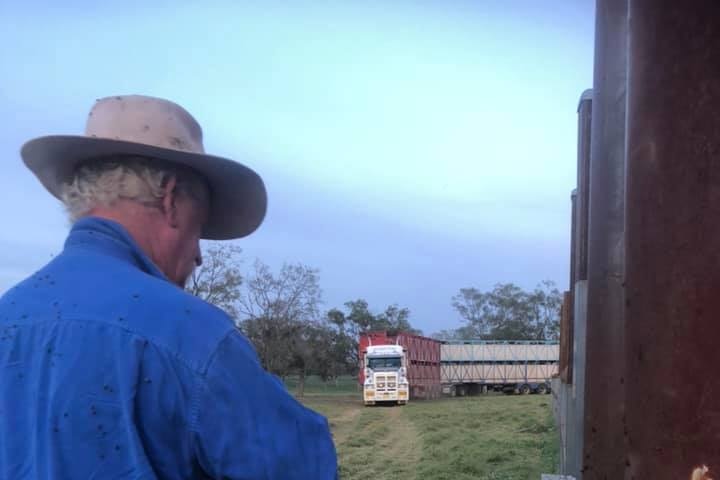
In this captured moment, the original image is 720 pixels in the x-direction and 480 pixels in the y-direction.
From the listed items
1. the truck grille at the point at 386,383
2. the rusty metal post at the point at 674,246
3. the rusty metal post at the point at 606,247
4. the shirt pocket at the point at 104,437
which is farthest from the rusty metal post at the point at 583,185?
the truck grille at the point at 386,383

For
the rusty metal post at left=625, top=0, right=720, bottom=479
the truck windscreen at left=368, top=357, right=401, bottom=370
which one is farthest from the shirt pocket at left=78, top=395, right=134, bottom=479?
the truck windscreen at left=368, top=357, right=401, bottom=370

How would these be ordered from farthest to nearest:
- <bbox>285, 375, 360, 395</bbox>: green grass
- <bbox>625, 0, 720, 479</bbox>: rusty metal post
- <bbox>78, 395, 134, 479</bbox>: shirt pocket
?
<bbox>285, 375, 360, 395</bbox>: green grass
<bbox>78, 395, 134, 479</bbox>: shirt pocket
<bbox>625, 0, 720, 479</bbox>: rusty metal post

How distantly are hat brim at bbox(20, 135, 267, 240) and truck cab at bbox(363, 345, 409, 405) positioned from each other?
107 feet

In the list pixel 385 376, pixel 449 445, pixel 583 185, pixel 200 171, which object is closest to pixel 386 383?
pixel 385 376

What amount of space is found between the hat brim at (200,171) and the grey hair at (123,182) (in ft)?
0.07

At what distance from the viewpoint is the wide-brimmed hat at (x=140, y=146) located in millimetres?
1789

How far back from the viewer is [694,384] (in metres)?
1.19

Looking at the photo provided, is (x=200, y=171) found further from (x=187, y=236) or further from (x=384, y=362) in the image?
(x=384, y=362)

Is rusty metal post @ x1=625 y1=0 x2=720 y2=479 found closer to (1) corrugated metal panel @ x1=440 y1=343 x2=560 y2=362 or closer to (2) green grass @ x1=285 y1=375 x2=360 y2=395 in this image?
(1) corrugated metal panel @ x1=440 y1=343 x2=560 y2=362

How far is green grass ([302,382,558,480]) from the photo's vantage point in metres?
12.9

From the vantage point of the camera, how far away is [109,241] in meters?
1.64

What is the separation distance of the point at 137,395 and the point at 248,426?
0.69 ft

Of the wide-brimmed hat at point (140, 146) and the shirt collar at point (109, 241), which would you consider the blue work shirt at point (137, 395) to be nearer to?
the shirt collar at point (109, 241)

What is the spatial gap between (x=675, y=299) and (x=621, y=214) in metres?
Result: 0.50
